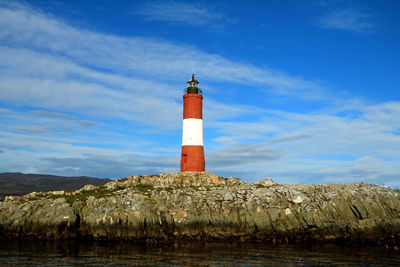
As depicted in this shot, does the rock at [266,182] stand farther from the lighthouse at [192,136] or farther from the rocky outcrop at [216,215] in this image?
the lighthouse at [192,136]

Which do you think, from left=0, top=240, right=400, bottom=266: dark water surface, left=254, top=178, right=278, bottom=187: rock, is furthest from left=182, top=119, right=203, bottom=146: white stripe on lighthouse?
left=0, top=240, right=400, bottom=266: dark water surface

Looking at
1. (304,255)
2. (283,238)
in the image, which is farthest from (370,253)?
(283,238)

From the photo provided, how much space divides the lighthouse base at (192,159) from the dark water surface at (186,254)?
13722mm

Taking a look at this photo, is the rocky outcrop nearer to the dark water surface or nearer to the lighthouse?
the dark water surface

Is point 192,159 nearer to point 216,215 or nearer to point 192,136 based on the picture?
point 192,136

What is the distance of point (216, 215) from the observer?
28.5 metres

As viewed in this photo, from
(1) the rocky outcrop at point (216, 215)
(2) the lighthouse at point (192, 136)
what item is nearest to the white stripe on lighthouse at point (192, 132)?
(2) the lighthouse at point (192, 136)

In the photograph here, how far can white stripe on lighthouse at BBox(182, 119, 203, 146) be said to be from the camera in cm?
3978

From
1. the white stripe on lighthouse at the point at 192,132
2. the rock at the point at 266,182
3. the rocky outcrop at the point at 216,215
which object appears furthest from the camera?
the white stripe on lighthouse at the point at 192,132

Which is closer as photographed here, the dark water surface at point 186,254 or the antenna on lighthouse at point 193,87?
the dark water surface at point 186,254

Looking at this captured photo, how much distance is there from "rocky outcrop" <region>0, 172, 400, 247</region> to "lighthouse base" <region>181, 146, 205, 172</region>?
25.3 feet

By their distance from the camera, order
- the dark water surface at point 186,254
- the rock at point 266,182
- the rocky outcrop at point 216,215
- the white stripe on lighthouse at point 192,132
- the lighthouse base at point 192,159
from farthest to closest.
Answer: the white stripe on lighthouse at point 192,132 → the lighthouse base at point 192,159 → the rock at point 266,182 → the rocky outcrop at point 216,215 → the dark water surface at point 186,254

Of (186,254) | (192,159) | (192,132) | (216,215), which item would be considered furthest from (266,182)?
(186,254)

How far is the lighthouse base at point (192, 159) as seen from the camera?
39.6 metres
